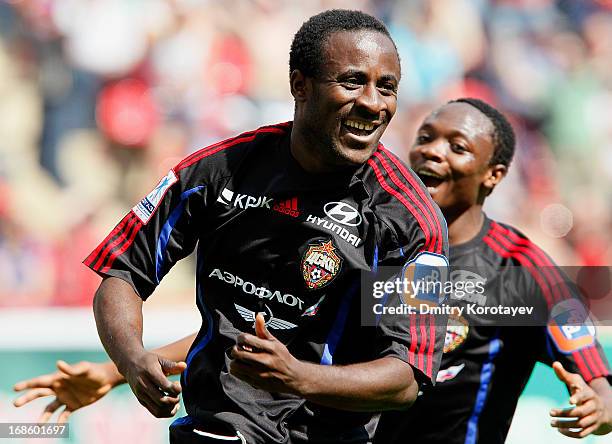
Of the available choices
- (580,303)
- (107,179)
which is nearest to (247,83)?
(107,179)

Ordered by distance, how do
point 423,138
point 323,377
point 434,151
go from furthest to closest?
1. point 423,138
2. point 434,151
3. point 323,377

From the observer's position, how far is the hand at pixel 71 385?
403 centimetres

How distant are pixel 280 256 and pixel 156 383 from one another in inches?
25.3

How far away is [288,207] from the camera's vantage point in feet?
11.4

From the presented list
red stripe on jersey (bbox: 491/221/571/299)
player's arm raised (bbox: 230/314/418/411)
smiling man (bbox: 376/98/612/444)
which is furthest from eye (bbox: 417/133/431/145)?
player's arm raised (bbox: 230/314/418/411)

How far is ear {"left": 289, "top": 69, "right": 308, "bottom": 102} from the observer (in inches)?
140

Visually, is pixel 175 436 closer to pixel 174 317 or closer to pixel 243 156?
pixel 243 156

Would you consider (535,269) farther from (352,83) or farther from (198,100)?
(198,100)

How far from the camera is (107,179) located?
26.6 feet

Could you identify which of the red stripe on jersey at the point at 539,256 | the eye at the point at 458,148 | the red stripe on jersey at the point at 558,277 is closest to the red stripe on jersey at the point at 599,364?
the red stripe on jersey at the point at 558,277

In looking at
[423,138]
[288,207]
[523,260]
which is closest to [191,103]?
[423,138]

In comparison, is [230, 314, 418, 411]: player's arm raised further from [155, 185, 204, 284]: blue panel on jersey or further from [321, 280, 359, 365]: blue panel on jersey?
[155, 185, 204, 284]: blue panel on jersey

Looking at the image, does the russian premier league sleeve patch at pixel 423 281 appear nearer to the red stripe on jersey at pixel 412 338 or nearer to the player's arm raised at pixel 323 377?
the red stripe on jersey at pixel 412 338

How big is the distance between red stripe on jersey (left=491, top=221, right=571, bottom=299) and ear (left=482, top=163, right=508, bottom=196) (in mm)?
214
